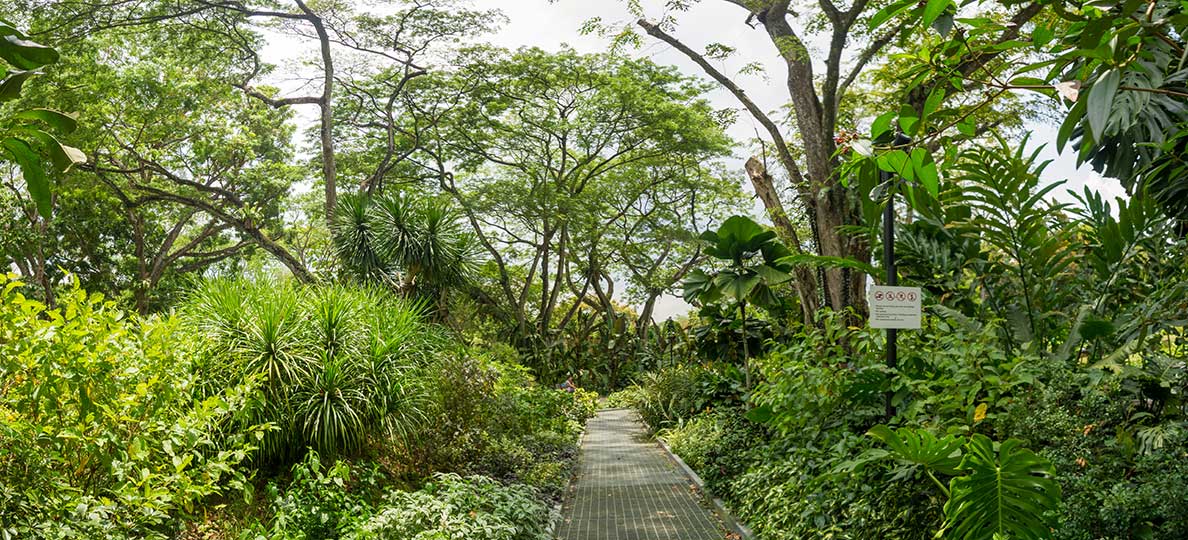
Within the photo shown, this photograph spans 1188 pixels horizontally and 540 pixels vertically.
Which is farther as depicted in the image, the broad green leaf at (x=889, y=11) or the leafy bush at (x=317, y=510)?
the leafy bush at (x=317, y=510)

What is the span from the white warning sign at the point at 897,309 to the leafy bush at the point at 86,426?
405 centimetres

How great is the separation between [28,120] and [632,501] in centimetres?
780

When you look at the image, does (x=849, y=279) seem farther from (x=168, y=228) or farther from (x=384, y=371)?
(x=168, y=228)

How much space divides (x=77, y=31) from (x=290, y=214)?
11.4 m

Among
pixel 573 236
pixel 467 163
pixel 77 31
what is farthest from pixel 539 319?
pixel 77 31

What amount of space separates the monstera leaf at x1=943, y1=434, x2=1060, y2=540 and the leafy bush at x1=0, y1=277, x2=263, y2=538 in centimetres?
375

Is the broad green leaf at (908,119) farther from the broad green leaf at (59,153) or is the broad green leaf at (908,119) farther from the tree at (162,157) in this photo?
the tree at (162,157)

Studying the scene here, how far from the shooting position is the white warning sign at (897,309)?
17.5ft

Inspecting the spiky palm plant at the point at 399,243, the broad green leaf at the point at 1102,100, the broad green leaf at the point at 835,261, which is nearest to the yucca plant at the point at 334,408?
the broad green leaf at the point at 835,261

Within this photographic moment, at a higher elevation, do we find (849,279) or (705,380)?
(849,279)

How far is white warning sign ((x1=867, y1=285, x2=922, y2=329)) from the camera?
17.5ft

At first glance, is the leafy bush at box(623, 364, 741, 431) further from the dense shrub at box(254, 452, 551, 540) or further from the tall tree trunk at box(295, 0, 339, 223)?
the tall tree trunk at box(295, 0, 339, 223)

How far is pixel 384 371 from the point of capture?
25.9ft

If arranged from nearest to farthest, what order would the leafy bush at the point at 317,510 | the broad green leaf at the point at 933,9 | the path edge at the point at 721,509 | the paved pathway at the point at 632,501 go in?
1. the broad green leaf at the point at 933,9
2. the leafy bush at the point at 317,510
3. the path edge at the point at 721,509
4. the paved pathway at the point at 632,501
